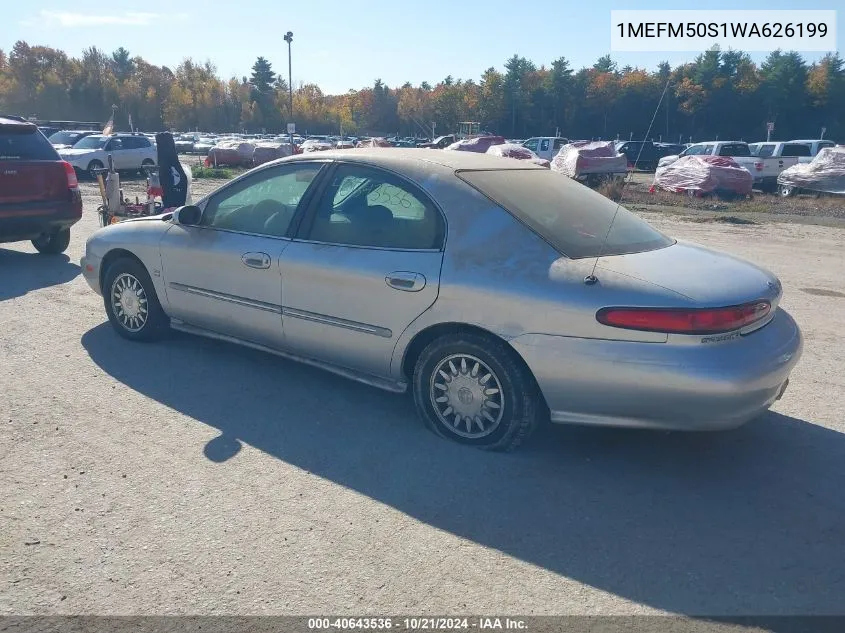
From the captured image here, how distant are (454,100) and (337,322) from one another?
85.4 m

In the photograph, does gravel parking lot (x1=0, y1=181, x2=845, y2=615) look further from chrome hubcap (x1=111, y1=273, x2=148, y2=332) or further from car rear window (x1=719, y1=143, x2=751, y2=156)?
car rear window (x1=719, y1=143, x2=751, y2=156)

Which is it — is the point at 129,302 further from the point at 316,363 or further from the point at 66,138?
the point at 66,138

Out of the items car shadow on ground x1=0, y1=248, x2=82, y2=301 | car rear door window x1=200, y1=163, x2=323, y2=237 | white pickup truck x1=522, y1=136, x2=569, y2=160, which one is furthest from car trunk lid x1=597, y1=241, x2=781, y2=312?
white pickup truck x1=522, y1=136, x2=569, y2=160

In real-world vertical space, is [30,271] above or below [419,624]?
above

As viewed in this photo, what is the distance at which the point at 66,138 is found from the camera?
96.9 ft

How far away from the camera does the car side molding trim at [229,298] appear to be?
457cm

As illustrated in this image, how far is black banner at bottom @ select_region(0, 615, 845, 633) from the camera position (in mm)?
2479

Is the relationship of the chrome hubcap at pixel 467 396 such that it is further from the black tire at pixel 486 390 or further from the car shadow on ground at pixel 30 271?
the car shadow on ground at pixel 30 271

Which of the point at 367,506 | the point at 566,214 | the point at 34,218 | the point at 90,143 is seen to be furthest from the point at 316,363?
the point at 90,143

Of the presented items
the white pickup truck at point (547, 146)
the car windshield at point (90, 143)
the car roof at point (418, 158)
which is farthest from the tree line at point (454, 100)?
the car roof at point (418, 158)

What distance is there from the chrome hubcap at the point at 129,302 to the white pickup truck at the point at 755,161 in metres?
22.5

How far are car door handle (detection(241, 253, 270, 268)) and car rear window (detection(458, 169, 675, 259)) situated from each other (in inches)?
55.0

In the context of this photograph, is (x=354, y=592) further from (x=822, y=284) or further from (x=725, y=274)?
(x=822, y=284)

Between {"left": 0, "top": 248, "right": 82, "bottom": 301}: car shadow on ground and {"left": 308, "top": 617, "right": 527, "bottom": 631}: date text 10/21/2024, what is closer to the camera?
{"left": 308, "top": 617, "right": 527, "bottom": 631}: date text 10/21/2024
